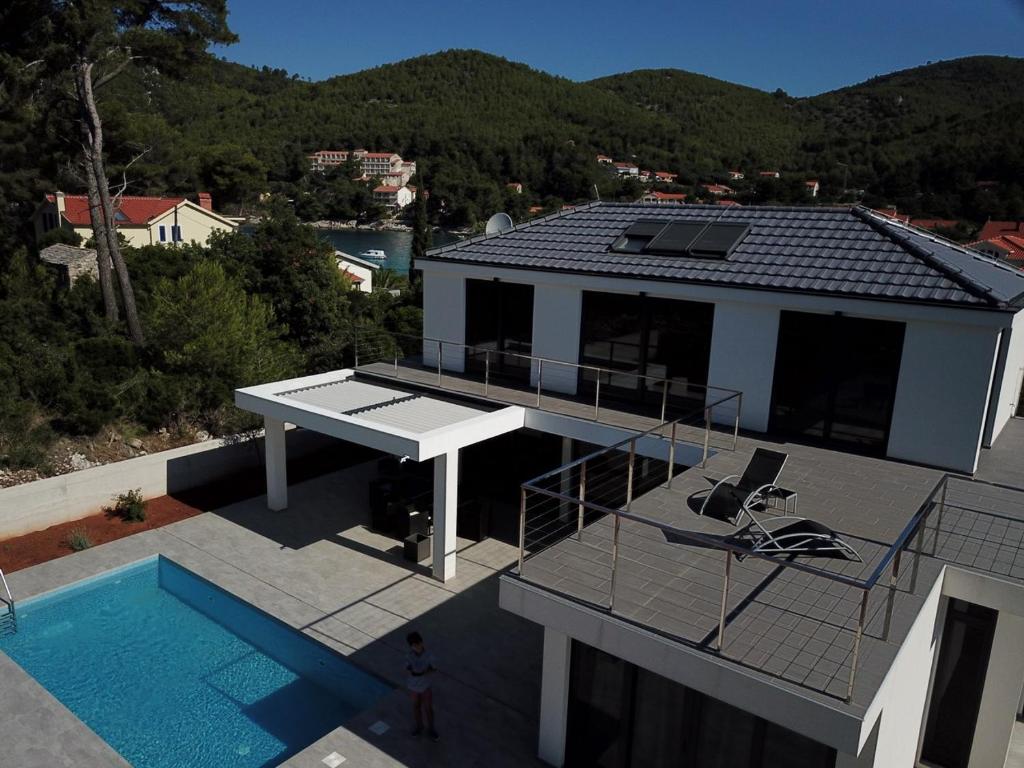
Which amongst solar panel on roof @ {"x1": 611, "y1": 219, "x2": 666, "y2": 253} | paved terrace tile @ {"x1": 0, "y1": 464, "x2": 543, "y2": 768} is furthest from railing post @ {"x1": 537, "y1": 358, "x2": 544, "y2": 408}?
paved terrace tile @ {"x1": 0, "y1": 464, "x2": 543, "y2": 768}

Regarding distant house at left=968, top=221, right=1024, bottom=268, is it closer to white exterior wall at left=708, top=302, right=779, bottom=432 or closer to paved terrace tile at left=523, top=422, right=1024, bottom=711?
white exterior wall at left=708, top=302, right=779, bottom=432

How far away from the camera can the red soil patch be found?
14.7 m

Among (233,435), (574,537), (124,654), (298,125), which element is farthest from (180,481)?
(298,125)

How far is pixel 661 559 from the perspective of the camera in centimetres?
868

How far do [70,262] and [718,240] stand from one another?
2726cm

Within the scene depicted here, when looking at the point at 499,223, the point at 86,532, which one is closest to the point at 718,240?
the point at 499,223

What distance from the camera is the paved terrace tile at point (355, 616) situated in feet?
31.1

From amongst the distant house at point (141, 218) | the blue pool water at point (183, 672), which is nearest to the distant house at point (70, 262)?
the distant house at point (141, 218)

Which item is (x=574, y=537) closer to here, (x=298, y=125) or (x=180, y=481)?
(x=180, y=481)

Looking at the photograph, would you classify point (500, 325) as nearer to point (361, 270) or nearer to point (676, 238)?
point (676, 238)

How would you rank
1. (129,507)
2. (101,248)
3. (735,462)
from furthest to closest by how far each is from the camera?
(101,248) < (129,507) < (735,462)

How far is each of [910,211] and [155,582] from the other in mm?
75204

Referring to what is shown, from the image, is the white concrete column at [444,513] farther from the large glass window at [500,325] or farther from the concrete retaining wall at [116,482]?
the concrete retaining wall at [116,482]

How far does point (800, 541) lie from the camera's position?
8445mm
